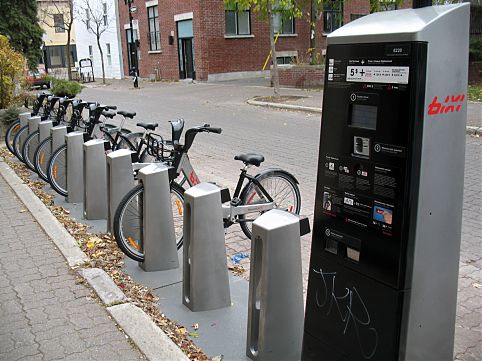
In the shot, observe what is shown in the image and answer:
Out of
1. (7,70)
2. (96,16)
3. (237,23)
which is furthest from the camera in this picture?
(96,16)

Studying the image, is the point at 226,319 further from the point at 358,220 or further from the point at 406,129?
the point at 406,129

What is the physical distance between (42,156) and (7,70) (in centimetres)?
537

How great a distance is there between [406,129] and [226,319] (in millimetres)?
2126

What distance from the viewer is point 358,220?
8.34ft

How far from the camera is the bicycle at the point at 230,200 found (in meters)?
4.68

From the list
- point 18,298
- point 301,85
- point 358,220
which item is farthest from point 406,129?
point 301,85

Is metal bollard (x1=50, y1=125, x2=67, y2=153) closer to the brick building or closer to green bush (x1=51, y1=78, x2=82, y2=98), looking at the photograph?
green bush (x1=51, y1=78, x2=82, y2=98)

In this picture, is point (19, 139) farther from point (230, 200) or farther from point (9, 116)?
point (230, 200)

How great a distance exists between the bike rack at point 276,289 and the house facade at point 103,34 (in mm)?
35757

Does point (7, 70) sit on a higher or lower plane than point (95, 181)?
higher

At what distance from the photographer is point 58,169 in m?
6.96

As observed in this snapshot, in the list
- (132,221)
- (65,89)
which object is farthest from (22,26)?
(132,221)

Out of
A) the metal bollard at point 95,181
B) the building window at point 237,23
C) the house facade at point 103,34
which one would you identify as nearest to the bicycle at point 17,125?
the metal bollard at point 95,181

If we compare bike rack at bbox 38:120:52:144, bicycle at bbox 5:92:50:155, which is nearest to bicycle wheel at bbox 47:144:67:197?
bike rack at bbox 38:120:52:144
